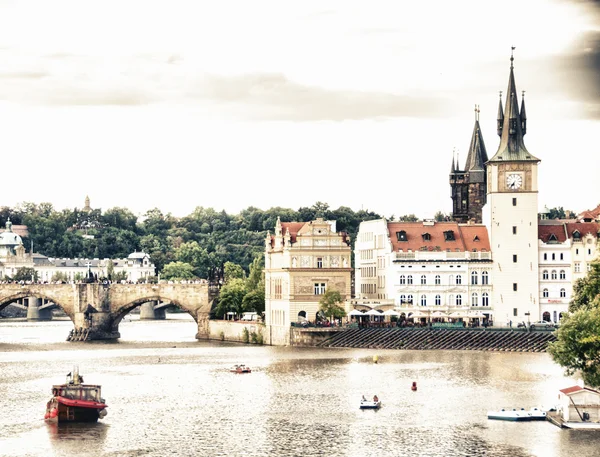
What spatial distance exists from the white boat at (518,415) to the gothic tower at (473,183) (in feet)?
277

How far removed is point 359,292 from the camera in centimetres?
16512

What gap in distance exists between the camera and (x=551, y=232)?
151 meters

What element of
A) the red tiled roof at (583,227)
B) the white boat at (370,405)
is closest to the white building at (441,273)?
the red tiled roof at (583,227)

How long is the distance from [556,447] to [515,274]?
235 feet

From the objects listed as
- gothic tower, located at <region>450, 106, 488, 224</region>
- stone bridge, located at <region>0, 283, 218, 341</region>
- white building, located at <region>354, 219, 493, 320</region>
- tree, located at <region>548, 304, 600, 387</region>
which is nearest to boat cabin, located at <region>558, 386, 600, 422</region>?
tree, located at <region>548, 304, 600, 387</region>

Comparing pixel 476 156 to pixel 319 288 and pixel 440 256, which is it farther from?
pixel 319 288

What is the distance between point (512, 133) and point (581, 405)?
65.6 m

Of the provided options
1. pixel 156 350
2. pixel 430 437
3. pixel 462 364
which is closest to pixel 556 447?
pixel 430 437

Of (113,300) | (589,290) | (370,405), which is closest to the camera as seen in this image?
(370,405)

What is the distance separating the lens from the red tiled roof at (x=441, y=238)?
493 ft

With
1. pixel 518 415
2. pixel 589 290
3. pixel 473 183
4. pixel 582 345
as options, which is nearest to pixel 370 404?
pixel 518 415

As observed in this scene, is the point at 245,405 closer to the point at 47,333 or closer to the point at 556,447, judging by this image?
the point at 556,447

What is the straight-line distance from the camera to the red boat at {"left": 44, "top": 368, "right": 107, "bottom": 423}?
8862 centimetres

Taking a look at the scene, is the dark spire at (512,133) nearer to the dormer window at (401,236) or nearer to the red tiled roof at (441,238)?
the red tiled roof at (441,238)
